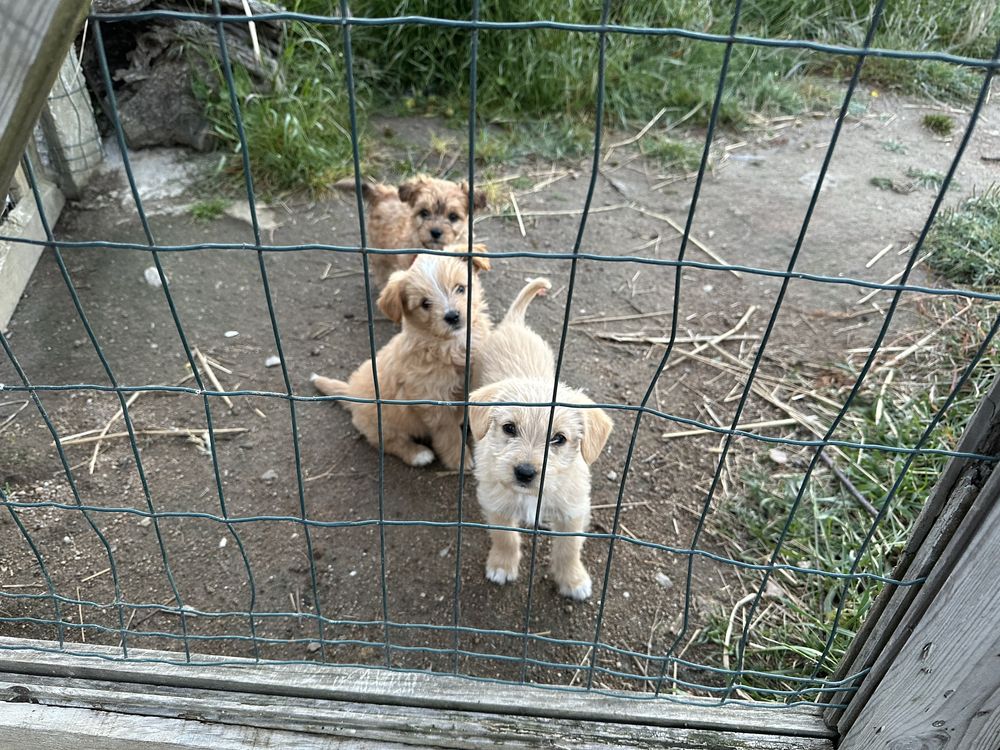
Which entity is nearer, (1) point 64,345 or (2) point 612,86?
(1) point 64,345

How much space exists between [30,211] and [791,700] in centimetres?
548

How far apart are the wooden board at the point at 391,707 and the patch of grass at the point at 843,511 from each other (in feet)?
1.95

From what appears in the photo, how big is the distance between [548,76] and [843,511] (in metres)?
5.20

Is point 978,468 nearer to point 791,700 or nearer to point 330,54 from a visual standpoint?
point 791,700

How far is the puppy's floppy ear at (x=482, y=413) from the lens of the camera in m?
2.71

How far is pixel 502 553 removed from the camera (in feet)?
10.3

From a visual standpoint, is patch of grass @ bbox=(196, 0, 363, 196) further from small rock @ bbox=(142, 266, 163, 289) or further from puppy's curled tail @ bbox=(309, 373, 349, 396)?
puppy's curled tail @ bbox=(309, 373, 349, 396)

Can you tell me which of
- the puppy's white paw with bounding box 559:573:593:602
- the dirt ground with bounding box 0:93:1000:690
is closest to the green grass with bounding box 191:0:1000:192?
the dirt ground with bounding box 0:93:1000:690

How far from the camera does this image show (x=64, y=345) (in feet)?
14.7

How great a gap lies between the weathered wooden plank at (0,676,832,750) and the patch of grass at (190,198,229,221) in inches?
163

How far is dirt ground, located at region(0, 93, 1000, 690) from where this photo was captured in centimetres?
302

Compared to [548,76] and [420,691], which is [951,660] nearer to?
[420,691]

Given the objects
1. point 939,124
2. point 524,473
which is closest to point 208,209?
point 524,473

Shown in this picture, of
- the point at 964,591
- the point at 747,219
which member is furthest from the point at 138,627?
the point at 747,219
